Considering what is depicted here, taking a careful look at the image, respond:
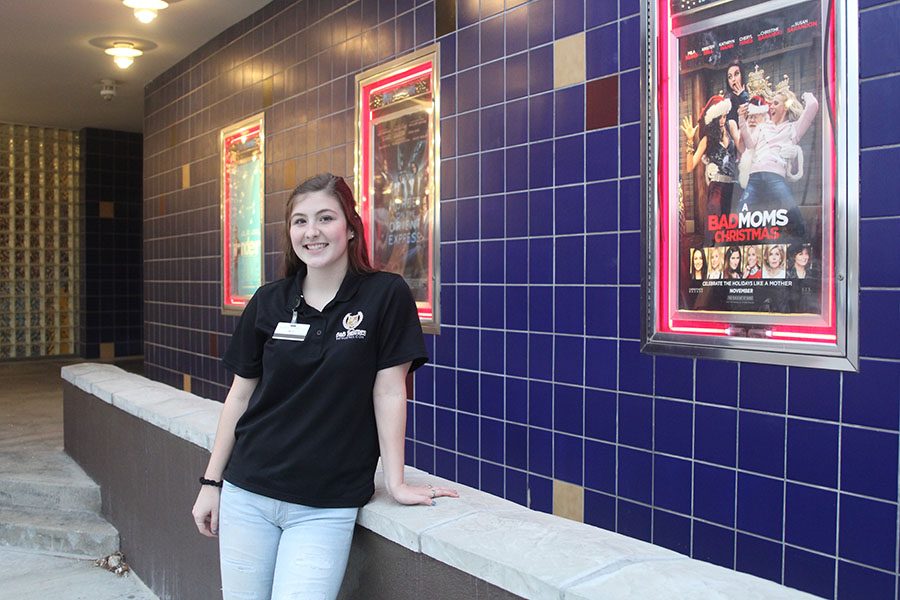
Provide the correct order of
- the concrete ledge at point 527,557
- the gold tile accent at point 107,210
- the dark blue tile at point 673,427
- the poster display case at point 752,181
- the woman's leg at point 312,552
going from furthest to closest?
the gold tile accent at point 107,210 < the dark blue tile at point 673,427 < the poster display case at point 752,181 < the woman's leg at point 312,552 < the concrete ledge at point 527,557

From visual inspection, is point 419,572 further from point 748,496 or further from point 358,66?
point 358,66

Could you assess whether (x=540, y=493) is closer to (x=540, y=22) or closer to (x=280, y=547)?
(x=280, y=547)

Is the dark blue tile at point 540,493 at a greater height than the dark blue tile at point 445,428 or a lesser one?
lesser

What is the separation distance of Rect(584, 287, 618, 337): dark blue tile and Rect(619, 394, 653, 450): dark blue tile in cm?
23

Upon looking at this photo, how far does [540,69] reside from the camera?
9.73 feet

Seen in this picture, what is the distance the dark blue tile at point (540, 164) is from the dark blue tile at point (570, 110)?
8 cm

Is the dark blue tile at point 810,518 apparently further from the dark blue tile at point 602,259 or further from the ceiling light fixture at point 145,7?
the ceiling light fixture at point 145,7

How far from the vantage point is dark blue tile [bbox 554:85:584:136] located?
110 inches

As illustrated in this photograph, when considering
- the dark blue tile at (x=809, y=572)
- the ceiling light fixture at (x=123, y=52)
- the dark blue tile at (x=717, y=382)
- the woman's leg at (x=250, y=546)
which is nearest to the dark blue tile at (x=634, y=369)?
the dark blue tile at (x=717, y=382)

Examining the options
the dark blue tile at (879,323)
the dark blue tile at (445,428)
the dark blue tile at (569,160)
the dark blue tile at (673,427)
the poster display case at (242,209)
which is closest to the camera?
the dark blue tile at (879,323)

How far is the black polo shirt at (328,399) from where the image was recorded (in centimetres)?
150

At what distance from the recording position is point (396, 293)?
5.16ft

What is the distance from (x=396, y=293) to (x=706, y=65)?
1442mm

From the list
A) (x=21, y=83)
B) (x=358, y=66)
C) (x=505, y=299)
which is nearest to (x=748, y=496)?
(x=505, y=299)
